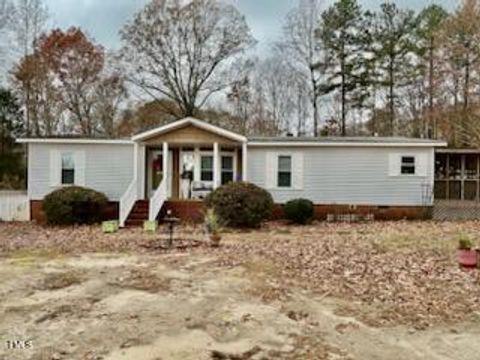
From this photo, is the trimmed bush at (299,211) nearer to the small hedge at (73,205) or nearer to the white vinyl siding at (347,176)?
the white vinyl siding at (347,176)

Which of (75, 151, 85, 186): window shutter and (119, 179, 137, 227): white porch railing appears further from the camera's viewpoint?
(75, 151, 85, 186): window shutter

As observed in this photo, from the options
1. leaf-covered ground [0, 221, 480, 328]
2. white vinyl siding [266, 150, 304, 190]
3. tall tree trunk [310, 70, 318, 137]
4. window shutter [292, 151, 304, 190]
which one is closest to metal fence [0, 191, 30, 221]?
leaf-covered ground [0, 221, 480, 328]

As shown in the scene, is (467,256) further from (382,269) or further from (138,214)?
(138,214)

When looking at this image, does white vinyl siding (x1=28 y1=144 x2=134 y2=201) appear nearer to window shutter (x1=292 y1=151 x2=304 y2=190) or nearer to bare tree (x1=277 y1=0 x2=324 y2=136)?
window shutter (x1=292 y1=151 x2=304 y2=190)

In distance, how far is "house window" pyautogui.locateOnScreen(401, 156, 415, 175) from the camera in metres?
20.5

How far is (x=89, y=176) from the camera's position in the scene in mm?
20922

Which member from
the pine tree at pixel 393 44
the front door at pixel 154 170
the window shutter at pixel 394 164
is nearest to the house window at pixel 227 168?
the front door at pixel 154 170

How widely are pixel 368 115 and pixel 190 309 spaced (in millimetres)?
30538

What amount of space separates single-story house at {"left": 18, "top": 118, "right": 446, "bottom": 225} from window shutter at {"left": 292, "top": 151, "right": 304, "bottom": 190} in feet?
0.12

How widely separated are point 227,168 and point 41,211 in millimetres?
7097

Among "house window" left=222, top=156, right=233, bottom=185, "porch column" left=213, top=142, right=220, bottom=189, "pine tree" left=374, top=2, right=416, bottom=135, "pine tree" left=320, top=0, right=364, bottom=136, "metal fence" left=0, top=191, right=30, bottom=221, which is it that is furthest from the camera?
"pine tree" left=320, top=0, right=364, bottom=136

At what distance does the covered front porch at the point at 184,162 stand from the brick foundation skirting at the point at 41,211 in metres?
1.05

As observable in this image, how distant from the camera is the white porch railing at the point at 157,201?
60.7ft

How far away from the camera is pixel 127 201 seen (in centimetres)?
1892
